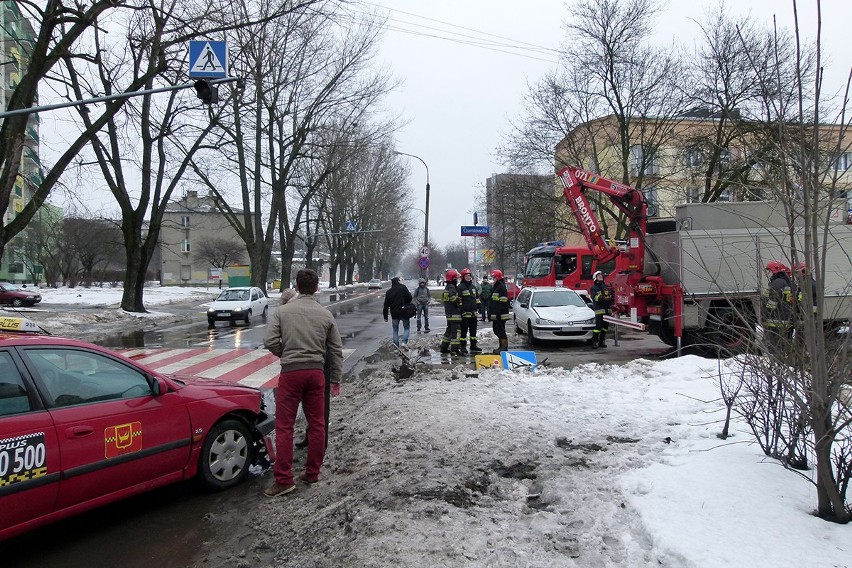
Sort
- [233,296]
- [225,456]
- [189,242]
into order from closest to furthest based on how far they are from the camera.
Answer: [225,456]
[233,296]
[189,242]

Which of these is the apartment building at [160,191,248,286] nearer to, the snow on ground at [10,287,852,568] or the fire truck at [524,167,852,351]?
the fire truck at [524,167,852,351]

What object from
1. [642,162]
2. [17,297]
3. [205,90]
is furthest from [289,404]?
[17,297]

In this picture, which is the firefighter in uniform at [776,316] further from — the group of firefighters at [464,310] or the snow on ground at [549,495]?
the group of firefighters at [464,310]

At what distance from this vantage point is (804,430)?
11.8 ft

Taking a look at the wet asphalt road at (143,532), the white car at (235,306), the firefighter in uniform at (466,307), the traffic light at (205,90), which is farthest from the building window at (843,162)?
the white car at (235,306)

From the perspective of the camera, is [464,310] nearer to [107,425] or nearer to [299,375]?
[299,375]

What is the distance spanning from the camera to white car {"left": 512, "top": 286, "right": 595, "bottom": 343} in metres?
14.5

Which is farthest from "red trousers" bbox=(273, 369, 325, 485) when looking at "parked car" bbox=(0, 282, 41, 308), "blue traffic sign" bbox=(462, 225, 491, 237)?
"parked car" bbox=(0, 282, 41, 308)

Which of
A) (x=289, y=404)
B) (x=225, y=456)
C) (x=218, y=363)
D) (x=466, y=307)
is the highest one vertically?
(x=466, y=307)

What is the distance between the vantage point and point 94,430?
4.07 m

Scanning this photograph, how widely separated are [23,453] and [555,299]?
13199 mm

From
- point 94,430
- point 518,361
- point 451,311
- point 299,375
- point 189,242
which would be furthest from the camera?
point 189,242

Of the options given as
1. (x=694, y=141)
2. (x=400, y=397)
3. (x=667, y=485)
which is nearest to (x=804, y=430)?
(x=667, y=485)

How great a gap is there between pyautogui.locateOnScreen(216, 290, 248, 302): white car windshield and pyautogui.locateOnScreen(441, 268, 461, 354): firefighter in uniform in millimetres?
12705
